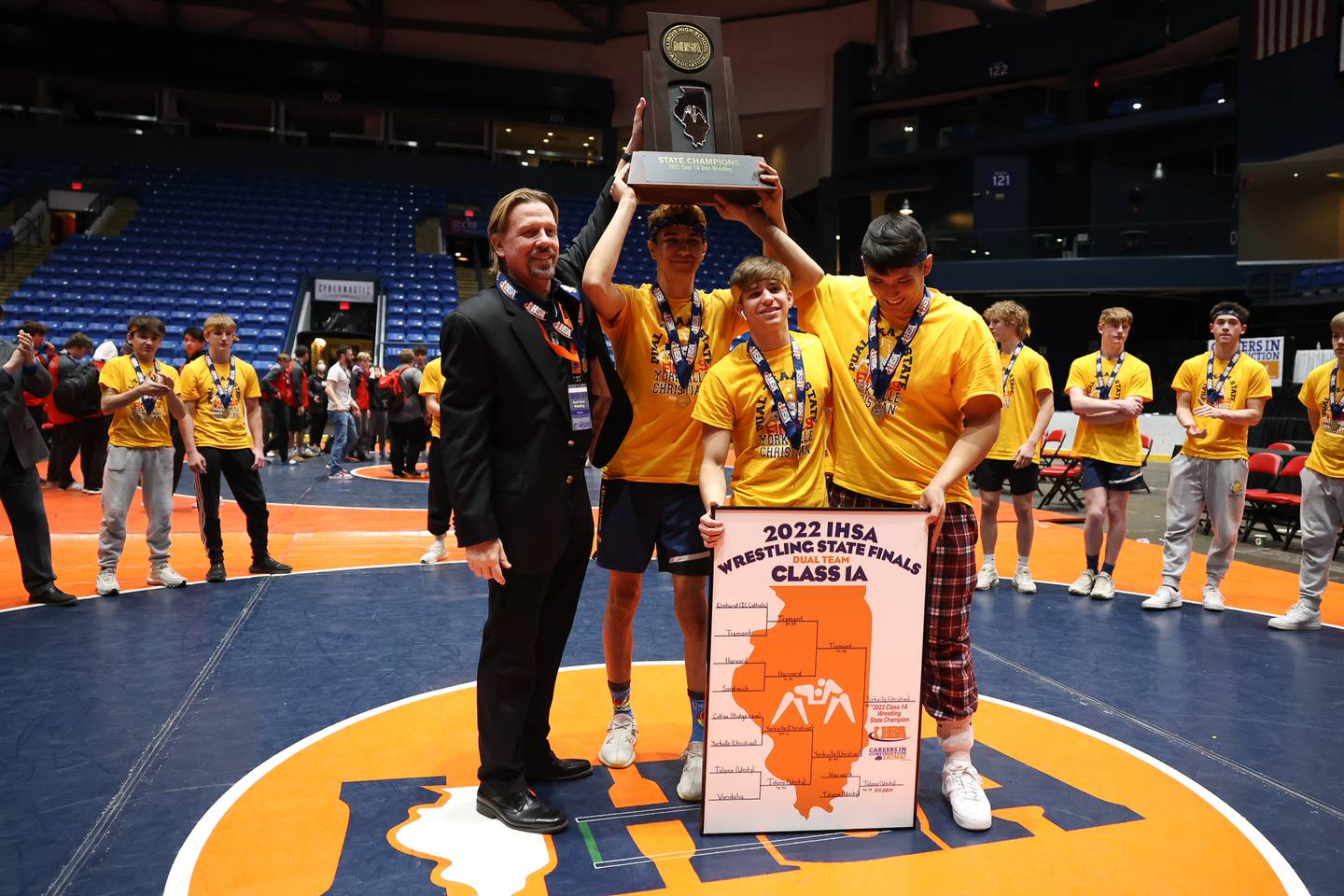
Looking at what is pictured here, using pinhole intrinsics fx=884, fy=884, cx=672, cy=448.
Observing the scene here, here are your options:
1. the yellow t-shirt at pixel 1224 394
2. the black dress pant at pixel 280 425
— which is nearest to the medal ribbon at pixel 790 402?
the yellow t-shirt at pixel 1224 394

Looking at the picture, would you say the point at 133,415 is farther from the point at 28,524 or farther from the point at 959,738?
the point at 959,738

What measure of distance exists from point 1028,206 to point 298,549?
21456 mm

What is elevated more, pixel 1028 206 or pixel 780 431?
pixel 1028 206

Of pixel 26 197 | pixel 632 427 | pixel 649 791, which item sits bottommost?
pixel 649 791

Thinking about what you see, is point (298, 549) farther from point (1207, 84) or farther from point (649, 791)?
point (1207, 84)

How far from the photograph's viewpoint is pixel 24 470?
215 inches

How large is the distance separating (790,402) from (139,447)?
512 cm

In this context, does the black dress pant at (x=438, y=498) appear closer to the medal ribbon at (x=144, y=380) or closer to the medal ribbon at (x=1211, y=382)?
the medal ribbon at (x=144, y=380)

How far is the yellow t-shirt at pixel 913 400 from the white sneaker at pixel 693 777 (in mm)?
1089

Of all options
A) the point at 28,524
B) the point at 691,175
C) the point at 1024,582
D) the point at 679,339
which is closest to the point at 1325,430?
the point at 1024,582

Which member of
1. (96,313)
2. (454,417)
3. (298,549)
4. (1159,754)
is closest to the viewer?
(454,417)

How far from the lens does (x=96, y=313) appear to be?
681 inches

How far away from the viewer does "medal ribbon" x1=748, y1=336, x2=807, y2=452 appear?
2865 mm

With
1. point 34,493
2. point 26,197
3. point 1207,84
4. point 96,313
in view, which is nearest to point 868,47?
point 1207,84
